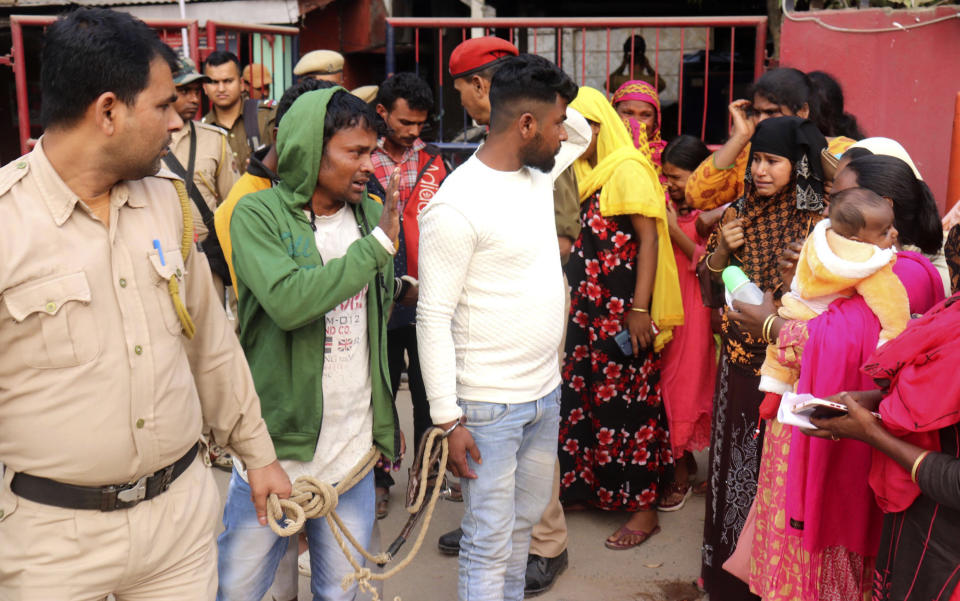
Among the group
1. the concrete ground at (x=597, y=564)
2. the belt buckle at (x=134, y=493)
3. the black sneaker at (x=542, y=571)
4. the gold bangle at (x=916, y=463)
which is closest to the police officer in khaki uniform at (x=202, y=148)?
the concrete ground at (x=597, y=564)

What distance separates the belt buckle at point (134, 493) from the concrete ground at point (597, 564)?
1799 mm

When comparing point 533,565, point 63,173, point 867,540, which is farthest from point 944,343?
point 533,565

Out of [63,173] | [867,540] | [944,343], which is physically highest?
[63,173]

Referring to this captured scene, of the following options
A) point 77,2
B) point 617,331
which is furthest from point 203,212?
point 77,2

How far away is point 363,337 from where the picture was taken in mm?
2799

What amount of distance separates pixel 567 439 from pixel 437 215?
6.55ft

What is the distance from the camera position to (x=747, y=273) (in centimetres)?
340

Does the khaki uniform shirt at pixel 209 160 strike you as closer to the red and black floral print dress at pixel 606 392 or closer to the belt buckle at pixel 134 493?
the red and black floral print dress at pixel 606 392

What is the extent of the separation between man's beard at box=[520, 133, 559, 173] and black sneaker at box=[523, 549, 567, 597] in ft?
6.09

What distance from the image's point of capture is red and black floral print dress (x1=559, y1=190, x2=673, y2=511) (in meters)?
4.16

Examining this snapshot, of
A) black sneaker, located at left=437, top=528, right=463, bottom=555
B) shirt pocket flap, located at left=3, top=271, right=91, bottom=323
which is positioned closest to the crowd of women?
black sneaker, located at left=437, top=528, right=463, bottom=555

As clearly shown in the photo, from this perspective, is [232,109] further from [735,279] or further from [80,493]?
[80,493]

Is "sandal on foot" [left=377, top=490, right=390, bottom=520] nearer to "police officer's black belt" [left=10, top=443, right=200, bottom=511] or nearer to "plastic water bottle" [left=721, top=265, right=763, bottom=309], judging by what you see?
"plastic water bottle" [left=721, top=265, right=763, bottom=309]

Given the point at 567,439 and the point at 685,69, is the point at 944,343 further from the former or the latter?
the point at 685,69
